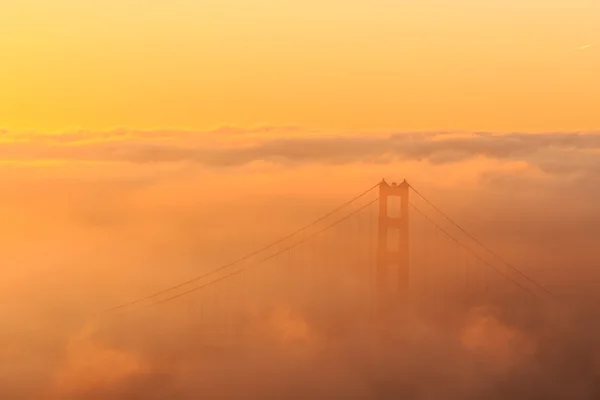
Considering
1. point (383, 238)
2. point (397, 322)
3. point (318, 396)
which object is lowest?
point (318, 396)

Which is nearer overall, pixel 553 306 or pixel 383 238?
pixel 383 238

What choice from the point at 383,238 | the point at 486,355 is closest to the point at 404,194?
the point at 383,238

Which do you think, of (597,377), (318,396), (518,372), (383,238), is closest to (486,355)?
(518,372)

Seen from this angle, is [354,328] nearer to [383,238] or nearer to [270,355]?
[270,355]

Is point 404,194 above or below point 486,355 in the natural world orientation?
above

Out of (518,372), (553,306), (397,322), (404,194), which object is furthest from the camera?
(553,306)

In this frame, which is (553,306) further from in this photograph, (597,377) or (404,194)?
(404,194)

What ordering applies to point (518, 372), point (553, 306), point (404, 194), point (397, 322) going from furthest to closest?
point (553, 306) → point (518, 372) → point (397, 322) → point (404, 194)

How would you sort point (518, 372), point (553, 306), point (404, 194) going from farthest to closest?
point (553, 306) < point (518, 372) < point (404, 194)

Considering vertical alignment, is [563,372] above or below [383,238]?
below
